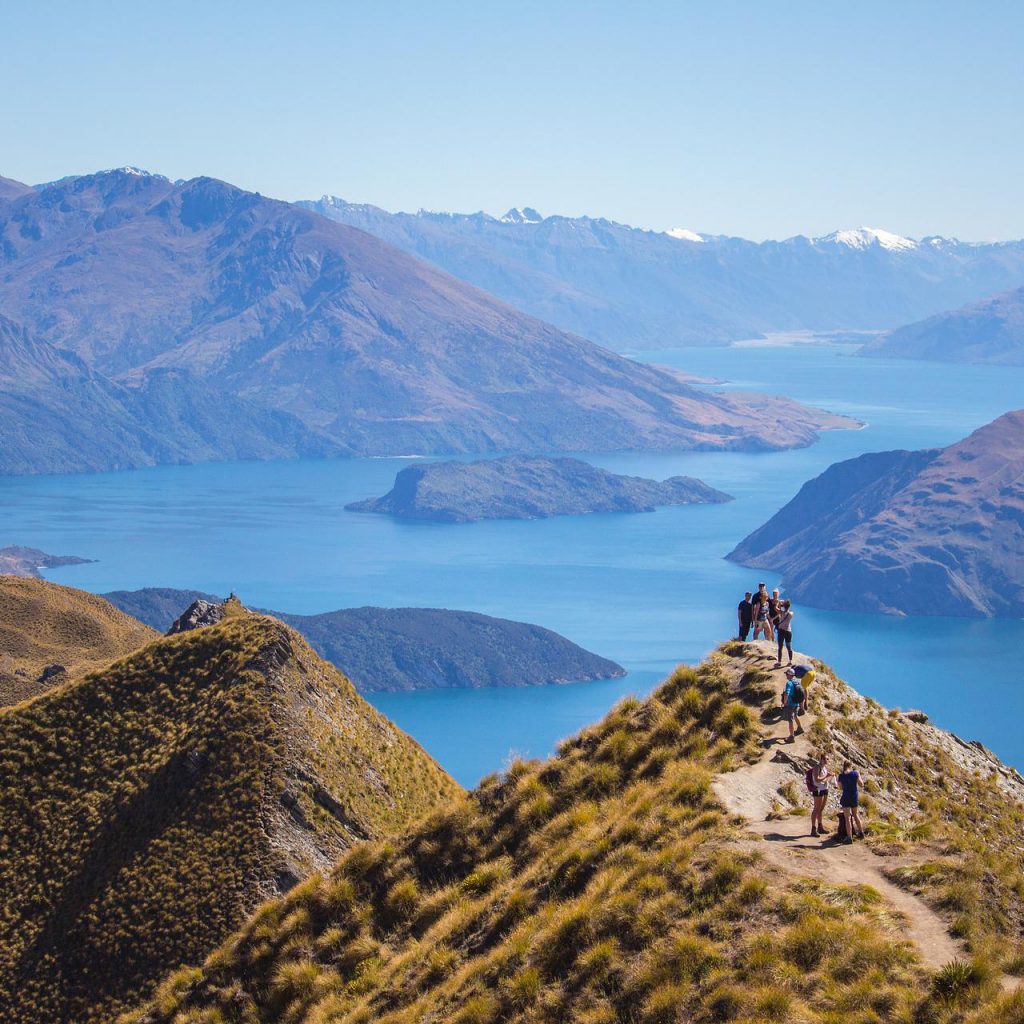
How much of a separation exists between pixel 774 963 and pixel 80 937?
17.6 meters

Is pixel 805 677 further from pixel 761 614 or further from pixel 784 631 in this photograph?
pixel 761 614

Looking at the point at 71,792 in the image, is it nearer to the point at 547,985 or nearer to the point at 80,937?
the point at 80,937

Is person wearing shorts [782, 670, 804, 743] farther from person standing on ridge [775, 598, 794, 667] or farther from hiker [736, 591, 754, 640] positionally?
hiker [736, 591, 754, 640]

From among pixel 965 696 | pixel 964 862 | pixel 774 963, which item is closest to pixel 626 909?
pixel 774 963

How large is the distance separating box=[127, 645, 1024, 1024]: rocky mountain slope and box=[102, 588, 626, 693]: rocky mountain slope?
515 feet

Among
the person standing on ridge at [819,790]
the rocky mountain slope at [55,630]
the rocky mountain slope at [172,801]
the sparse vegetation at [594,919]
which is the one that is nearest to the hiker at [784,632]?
the sparse vegetation at [594,919]

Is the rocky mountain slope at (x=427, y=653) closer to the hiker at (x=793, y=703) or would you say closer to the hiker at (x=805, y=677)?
the hiker at (x=805, y=677)

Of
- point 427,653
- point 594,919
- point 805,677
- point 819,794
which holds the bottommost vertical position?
point 427,653

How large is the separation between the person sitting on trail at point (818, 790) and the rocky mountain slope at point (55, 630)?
3823cm

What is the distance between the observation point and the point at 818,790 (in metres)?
22.1

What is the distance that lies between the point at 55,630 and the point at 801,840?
162 feet

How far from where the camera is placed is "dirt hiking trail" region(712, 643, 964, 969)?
18.2 m

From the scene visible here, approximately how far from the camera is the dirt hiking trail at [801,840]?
715 inches

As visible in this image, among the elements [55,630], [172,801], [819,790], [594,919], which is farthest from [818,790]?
[55,630]
